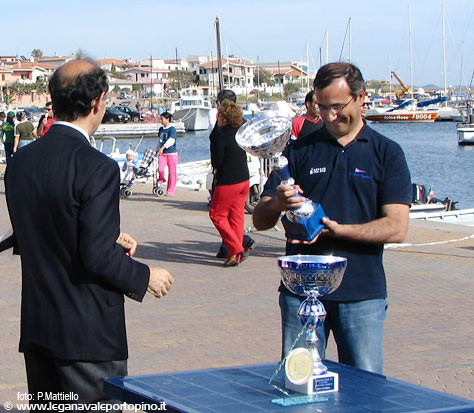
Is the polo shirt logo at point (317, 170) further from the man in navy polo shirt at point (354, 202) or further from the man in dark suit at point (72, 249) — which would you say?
the man in dark suit at point (72, 249)

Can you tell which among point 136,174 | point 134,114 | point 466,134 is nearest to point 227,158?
point 136,174

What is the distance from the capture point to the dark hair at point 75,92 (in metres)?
3.31

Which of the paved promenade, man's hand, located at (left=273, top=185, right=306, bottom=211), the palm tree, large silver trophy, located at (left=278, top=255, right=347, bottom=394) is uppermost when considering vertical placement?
the palm tree

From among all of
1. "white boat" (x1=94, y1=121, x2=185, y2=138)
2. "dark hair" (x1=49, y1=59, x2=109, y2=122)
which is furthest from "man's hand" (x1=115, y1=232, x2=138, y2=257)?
"white boat" (x1=94, y1=121, x2=185, y2=138)

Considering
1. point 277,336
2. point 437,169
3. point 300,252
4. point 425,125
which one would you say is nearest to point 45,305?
point 300,252

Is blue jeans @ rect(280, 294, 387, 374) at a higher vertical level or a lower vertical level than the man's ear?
lower

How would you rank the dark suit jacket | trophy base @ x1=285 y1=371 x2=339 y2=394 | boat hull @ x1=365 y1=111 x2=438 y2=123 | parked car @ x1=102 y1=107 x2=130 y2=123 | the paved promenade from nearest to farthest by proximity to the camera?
trophy base @ x1=285 y1=371 x2=339 y2=394 → the dark suit jacket → the paved promenade → parked car @ x1=102 y1=107 x2=130 y2=123 → boat hull @ x1=365 y1=111 x2=438 y2=123

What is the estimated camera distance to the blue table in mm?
2771

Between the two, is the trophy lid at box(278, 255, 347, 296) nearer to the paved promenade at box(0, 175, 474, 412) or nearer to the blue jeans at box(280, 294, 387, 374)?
the blue jeans at box(280, 294, 387, 374)

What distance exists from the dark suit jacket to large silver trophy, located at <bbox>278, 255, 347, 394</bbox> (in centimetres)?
68

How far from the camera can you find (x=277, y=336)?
23.9 feet

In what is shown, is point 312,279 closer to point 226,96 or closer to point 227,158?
point 227,158

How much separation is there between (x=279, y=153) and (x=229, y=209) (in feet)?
21.6

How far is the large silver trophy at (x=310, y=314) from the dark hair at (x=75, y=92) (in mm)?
1023
